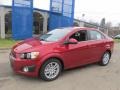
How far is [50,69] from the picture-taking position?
20.7 ft

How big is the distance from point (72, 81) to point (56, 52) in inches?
38.1

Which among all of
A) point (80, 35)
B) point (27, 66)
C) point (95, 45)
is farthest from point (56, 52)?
point (95, 45)

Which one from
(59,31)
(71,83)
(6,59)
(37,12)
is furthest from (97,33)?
(37,12)

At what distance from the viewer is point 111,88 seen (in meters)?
5.84

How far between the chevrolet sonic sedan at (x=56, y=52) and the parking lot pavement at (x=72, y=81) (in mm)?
285

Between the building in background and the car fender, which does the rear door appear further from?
the building in background

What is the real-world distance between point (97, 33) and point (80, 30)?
105 centimetres

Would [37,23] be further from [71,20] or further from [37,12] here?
[71,20]

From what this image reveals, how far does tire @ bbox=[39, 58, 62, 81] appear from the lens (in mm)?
6148

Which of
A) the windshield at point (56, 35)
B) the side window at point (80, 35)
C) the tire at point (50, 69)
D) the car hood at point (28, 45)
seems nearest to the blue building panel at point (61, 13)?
the side window at point (80, 35)

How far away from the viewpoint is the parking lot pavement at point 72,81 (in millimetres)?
5797

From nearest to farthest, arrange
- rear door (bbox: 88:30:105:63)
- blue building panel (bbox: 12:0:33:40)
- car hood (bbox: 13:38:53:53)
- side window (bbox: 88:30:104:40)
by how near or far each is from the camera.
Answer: car hood (bbox: 13:38:53:53) < rear door (bbox: 88:30:105:63) < side window (bbox: 88:30:104:40) < blue building panel (bbox: 12:0:33:40)

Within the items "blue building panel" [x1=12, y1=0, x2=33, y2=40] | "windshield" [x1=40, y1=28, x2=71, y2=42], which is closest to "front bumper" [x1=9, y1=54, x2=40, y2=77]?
"windshield" [x1=40, y1=28, x2=71, y2=42]

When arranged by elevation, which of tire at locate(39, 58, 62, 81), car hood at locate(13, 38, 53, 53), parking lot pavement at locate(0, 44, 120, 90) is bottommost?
parking lot pavement at locate(0, 44, 120, 90)
